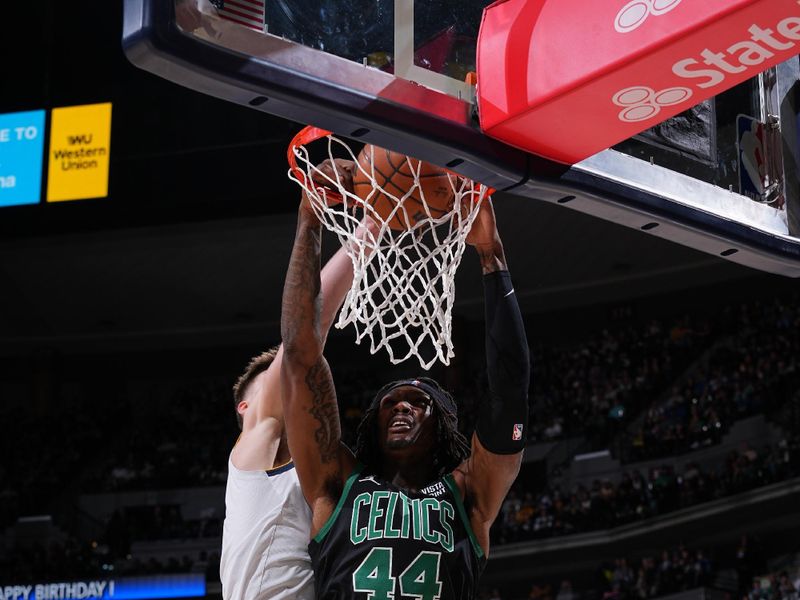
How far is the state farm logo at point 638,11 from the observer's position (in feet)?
8.27

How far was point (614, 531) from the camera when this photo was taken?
538 inches

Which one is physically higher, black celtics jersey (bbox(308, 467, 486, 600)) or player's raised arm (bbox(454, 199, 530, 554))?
player's raised arm (bbox(454, 199, 530, 554))

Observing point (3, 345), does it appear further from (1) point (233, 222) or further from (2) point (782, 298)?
(2) point (782, 298)

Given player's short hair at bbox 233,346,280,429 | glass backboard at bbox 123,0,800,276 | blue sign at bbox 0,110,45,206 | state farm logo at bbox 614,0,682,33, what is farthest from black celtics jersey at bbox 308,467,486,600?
blue sign at bbox 0,110,45,206

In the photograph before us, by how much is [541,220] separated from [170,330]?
7963 millimetres

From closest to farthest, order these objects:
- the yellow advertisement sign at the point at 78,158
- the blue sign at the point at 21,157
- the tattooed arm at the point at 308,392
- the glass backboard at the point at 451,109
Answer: the glass backboard at the point at 451,109
the tattooed arm at the point at 308,392
the blue sign at the point at 21,157
the yellow advertisement sign at the point at 78,158

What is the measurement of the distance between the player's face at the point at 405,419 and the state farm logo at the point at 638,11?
4.39 feet

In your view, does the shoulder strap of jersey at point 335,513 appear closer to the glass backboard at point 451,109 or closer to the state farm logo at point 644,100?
the glass backboard at point 451,109

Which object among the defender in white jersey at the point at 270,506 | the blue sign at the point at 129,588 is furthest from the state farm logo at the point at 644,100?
the blue sign at the point at 129,588

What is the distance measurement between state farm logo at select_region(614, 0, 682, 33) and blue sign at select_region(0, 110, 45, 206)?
11823 mm

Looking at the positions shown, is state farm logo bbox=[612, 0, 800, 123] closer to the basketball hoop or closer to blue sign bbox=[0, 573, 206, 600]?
the basketball hoop

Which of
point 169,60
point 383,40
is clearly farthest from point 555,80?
point 169,60

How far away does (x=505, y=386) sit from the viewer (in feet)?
10.5

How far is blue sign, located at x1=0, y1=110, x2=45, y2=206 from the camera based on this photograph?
13.4 metres
